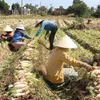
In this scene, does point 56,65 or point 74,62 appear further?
point 56,65

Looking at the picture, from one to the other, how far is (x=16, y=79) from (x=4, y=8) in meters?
67.7

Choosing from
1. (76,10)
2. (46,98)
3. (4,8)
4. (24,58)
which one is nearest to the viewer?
(46,98)

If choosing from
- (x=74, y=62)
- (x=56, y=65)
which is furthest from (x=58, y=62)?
(x=74, y=62)

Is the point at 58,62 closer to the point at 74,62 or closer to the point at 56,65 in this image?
the point at 56,65

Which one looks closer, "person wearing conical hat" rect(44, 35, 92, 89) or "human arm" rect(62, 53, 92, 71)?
"human arm" rect(62, 53, 92, 71)

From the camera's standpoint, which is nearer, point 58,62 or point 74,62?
point 74,62

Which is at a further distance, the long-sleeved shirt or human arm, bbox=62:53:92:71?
the long-sleeved shirt

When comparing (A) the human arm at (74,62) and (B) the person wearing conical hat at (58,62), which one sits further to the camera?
(B) the person wearing conical hat at (58,62)

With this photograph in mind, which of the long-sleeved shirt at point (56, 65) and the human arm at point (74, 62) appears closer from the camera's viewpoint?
the human arm at point (74, 62)

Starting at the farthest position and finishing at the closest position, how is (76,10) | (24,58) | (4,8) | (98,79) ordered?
(4,8), (76,10), (24,58), (98,79)

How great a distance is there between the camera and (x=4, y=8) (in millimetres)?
71438

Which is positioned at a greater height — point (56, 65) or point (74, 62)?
point (74, 62)

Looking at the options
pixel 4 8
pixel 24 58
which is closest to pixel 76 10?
pixel 4 8

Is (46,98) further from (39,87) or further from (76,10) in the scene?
(76,10)
